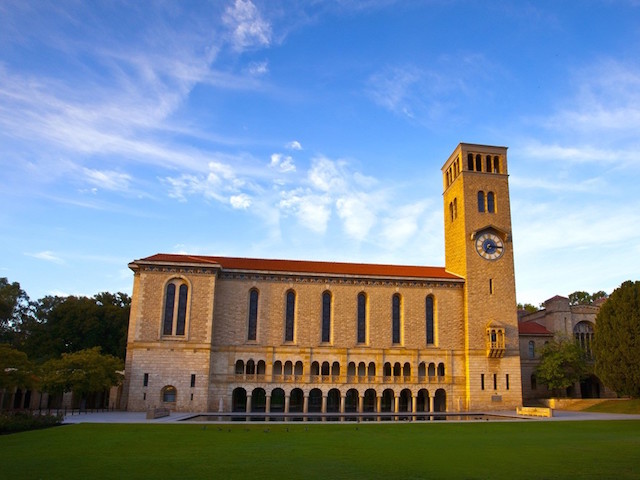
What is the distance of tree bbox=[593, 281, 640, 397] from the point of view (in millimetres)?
43906

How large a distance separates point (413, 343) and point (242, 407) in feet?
58.3

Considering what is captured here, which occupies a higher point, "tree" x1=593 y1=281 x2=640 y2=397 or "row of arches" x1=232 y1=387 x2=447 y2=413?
"tree" x1=593 y1=281 x2=640 y2=397

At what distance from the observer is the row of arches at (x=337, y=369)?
4938 centimetres

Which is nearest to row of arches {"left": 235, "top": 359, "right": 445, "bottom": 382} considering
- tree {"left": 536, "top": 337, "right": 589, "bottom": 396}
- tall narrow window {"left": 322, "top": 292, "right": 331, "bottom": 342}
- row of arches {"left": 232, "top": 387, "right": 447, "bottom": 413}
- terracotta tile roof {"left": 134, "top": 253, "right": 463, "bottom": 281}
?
row of arches {"left": 232, "top": 387, "right": 447, "bottom": 413}

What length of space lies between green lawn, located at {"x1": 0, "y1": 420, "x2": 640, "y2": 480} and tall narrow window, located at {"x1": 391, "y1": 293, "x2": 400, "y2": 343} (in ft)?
74.4

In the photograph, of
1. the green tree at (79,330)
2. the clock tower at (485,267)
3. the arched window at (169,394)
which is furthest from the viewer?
the green tree at (79,330)

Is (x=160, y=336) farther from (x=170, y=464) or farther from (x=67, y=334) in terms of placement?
(x=170, y=464)

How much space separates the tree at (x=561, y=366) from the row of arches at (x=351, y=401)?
42.7 feet

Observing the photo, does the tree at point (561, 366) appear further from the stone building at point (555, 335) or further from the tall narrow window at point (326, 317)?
the tall narrow window at point (326, 317)

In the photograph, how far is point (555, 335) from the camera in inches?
2419

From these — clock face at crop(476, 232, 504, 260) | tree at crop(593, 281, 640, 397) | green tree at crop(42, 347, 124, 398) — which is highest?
clock face at crop(476, 232, 504, 260)

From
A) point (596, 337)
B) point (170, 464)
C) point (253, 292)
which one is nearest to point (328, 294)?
point (253, 292)

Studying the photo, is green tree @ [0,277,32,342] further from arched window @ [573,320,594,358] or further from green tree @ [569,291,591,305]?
green tree @ [569,291,591,305]

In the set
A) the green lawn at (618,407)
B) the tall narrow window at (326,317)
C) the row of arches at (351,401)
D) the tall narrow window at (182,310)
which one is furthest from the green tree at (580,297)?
the tall narrow window at (182,310)
